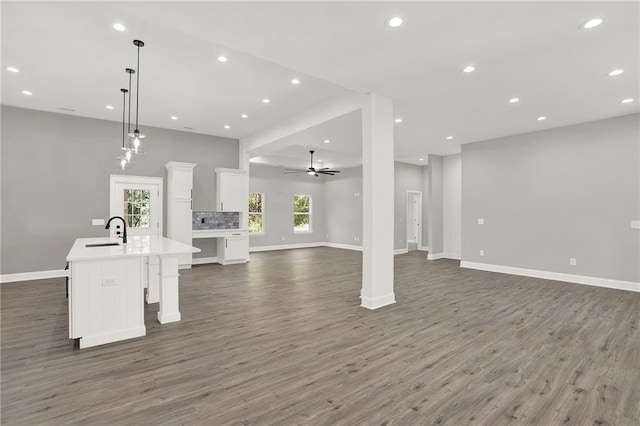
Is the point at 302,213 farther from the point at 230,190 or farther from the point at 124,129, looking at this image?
the point at 124,129

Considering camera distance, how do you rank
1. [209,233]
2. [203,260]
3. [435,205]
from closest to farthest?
[209,233] < [203,260] < [435,205]

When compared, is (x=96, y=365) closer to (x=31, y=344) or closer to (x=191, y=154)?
(x=31, y=344)

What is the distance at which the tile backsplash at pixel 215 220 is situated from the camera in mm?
8062

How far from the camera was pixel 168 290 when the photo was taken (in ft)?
12.2

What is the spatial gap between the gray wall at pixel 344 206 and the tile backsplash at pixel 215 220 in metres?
4.22

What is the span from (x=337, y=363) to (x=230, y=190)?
6.09 m

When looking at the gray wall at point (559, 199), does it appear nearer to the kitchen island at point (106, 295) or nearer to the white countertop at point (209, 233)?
the white countertop at point (209, 233)

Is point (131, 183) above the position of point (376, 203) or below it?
above

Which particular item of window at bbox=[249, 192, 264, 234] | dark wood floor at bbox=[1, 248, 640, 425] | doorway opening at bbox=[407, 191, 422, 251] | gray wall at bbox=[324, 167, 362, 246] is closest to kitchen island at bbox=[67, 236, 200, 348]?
dark wood floor at bbox=[1, 248, 640, 425]

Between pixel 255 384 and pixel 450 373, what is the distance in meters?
1.56

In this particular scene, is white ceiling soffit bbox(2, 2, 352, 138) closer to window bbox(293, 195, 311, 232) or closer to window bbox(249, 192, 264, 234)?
window bbox(249, 192, 264, 234)

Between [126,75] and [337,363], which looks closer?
[337,363]

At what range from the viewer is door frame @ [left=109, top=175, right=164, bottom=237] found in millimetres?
6570

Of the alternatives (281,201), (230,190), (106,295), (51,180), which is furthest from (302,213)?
(106,295)
